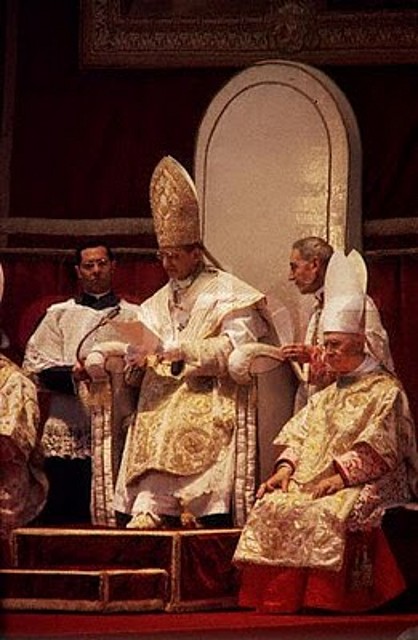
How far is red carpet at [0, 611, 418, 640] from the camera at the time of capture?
7.29 metres

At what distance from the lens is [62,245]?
8.13m

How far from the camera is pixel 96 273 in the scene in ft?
26.2

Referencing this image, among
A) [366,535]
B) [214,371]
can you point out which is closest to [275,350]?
[214,371]

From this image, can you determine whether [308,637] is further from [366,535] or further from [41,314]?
[41,314]

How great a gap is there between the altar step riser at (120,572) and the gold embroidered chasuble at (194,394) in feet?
0.98

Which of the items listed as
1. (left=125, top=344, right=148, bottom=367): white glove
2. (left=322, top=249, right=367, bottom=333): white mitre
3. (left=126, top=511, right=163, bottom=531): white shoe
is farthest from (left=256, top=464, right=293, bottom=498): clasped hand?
(left=125, top=344, right=148, bottom=367): white glove

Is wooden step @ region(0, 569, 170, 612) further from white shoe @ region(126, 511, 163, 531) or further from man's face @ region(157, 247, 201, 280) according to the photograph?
man's face @ region(157, 247, 201, 280)

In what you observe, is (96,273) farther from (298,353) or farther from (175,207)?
(298,353)

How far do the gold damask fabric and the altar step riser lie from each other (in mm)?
174

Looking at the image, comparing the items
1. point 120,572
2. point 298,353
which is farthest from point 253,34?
point 120,572

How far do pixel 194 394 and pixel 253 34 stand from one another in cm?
134

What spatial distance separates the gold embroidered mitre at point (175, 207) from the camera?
7.90 meters

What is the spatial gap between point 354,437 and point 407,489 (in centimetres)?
25

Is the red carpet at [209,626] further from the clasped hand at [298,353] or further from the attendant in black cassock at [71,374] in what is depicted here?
the clasped hand at [298,353]
